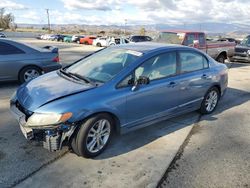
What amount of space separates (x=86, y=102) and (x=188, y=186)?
161 centimetres

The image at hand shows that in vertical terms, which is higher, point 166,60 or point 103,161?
point 166,60

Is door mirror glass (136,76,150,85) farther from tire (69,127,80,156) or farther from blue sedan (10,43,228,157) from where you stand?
tire (69,127,80,156)

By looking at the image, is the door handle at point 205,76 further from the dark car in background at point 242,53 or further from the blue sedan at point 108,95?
→ the dark car in background at point 242,53

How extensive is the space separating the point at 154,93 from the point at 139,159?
1079mm

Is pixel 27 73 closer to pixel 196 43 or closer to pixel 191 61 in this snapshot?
pixel 191 61

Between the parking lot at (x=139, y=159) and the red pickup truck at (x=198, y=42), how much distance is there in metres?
7.14

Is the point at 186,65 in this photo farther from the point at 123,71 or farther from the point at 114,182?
the point at 114,182

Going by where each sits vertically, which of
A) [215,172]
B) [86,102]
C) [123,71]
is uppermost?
[123,71]

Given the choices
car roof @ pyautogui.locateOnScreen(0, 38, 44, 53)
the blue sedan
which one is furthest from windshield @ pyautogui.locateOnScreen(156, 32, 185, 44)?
the blue sedan

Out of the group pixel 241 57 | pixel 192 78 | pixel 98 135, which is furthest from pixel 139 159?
pixel 241 57

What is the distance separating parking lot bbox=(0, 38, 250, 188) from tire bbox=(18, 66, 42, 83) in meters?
2.50

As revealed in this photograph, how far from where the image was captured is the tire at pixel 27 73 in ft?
26.2

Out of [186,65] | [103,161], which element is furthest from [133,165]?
[186,65]

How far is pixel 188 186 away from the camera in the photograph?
3.47 metres
